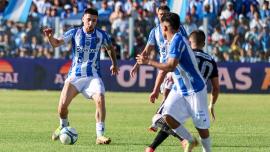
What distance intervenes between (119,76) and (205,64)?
18496 millimetres

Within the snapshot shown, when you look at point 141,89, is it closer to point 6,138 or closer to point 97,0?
point 97,0

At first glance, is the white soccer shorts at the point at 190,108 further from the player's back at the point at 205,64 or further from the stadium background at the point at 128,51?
the stadium background at the point at 128,51

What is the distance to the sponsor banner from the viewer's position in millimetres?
30734

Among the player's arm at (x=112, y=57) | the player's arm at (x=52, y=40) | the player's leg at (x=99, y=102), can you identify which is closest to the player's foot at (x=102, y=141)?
the player's leg at (x=99, y=102)

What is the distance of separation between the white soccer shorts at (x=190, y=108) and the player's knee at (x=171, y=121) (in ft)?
0.15

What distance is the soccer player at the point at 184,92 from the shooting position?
12.0m

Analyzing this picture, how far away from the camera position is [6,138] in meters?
15.7

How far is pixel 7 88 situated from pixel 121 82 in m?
4.16

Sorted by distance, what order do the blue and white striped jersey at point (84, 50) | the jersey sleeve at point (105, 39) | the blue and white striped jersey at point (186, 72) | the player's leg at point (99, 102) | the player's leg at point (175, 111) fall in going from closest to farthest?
the blue and white striped jersey at point (186, 72), the player's leg at point (175, 111), the player's leg at point (99, 102), the blue and white striped jersey at point (84, 50), the jersey sleeve at point (105, 39)

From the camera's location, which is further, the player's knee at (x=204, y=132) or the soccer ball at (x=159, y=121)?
the soccer ball at (x=159, y=121)

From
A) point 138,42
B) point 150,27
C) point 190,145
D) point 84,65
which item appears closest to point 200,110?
point 190,145

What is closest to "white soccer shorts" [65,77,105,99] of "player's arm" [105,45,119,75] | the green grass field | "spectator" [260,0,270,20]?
"player's arm" [105,45,119,75]

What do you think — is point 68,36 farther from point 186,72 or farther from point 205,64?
point 186,72

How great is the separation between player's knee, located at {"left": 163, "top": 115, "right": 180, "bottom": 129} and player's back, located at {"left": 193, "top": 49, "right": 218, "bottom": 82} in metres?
1.10
